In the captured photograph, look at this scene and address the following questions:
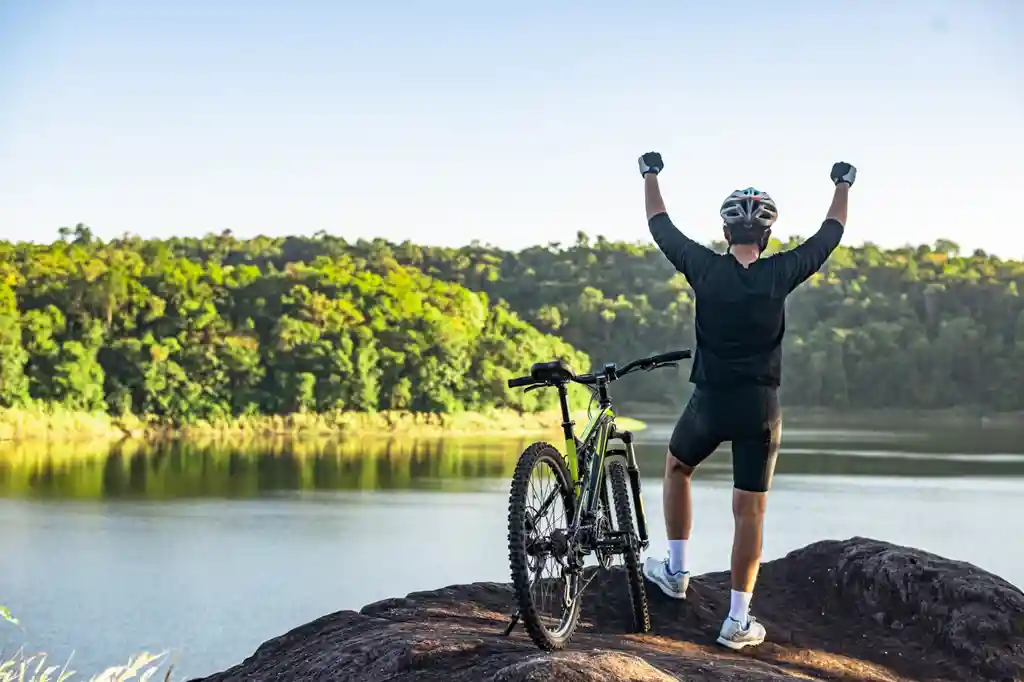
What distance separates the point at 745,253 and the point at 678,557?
1.27 m

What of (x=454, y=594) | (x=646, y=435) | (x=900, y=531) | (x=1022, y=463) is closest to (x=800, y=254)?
(x=454, y=594)

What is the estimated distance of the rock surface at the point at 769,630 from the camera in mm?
4309

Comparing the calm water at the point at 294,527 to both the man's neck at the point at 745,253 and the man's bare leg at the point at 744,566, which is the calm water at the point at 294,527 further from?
the man's neck at the point at 745,253

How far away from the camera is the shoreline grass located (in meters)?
63.9

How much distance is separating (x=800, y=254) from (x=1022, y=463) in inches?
1874

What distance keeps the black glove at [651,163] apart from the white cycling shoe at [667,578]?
158 cm

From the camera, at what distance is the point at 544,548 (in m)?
4.76

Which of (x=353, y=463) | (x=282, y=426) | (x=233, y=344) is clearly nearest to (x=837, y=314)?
(x=282, y=426)

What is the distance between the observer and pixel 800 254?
5.23 meters

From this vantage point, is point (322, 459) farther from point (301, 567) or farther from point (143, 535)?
point (301, 567)

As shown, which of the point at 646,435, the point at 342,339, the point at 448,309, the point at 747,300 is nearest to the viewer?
the point at 747,300

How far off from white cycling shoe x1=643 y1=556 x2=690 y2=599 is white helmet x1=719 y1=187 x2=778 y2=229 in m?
1.41

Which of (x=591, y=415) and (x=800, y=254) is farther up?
(x=800, y=254)

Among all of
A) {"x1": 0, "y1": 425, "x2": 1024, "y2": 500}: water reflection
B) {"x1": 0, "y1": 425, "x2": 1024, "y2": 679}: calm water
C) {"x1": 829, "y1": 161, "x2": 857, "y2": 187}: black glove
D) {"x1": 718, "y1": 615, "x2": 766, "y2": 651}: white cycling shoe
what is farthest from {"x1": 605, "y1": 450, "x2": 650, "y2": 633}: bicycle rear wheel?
{"x1": 0, "y1": 425, "x2": 1024, "y2": 500}: water reflection
